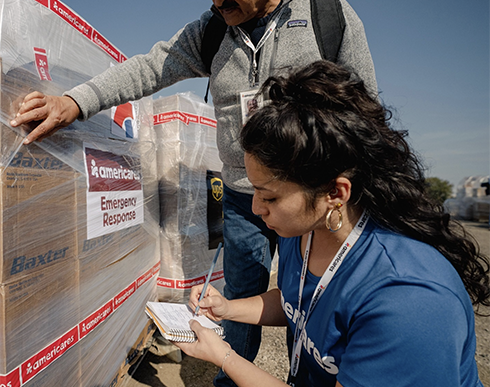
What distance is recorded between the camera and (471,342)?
2.57 ft

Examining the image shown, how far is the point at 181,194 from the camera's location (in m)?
2.10

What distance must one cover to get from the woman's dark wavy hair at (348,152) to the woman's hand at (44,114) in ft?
2.10

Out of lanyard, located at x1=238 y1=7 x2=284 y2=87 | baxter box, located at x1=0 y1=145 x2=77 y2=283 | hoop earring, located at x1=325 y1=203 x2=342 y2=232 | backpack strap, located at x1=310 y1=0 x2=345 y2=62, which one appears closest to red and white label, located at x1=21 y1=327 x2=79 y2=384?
baxter box, located at x1=0 y1=145 x2=77 y2=283

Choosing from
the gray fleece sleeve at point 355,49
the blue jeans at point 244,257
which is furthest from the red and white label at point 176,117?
the gray fleece sleeve at point 355,49

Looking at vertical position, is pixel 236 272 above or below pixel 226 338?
above

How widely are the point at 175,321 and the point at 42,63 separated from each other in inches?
38.6

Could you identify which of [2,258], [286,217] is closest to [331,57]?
[286,217]

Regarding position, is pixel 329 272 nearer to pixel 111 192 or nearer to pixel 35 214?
pixel 35 214

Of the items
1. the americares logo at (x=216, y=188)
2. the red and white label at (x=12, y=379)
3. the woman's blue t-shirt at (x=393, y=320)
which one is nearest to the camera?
the woman's blue t-shirt at (x=393, y=320)

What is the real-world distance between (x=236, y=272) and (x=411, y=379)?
3.13ft

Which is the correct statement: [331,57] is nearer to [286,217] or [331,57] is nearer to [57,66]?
[286,217]

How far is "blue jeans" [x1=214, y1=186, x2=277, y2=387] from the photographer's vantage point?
4.92 feet

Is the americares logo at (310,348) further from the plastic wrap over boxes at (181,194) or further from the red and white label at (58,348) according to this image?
the plastic wrap over boxes at (181,194)

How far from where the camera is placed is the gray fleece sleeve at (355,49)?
1241mm
